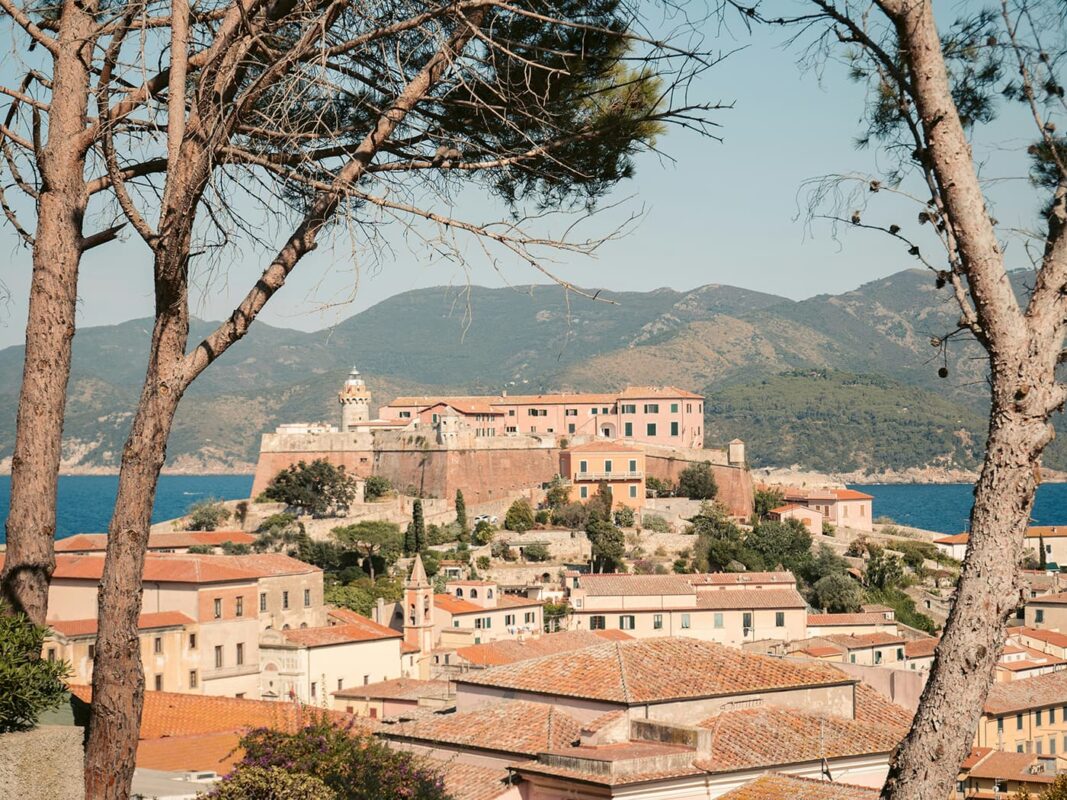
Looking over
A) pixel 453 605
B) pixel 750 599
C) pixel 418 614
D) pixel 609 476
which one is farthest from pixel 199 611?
pixel 609 476

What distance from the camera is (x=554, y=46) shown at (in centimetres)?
636

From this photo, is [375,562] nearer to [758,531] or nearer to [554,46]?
[758,531]

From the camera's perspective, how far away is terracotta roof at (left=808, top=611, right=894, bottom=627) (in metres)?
50.1

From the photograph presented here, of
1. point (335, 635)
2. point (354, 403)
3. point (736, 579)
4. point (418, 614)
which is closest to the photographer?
point (335, 635)

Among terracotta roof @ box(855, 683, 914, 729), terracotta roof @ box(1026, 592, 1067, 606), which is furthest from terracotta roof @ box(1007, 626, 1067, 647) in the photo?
terracotta roof @ box(855, 683, 914, 729)

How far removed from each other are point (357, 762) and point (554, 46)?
17.9 feet

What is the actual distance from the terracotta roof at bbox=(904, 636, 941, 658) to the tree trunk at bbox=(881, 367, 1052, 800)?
3894 centimetres

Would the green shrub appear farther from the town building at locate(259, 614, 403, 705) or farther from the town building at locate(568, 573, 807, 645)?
the town building at locate(568, 573, 807, 645)

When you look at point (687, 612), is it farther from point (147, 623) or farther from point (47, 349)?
point (47, 349)

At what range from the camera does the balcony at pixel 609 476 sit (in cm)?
6925

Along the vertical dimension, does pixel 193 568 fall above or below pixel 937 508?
above

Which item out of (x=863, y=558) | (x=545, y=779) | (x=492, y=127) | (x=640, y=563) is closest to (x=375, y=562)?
(x=640, y=563)

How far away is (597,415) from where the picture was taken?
8212 centimetres

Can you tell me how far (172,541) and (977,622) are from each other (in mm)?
54425
